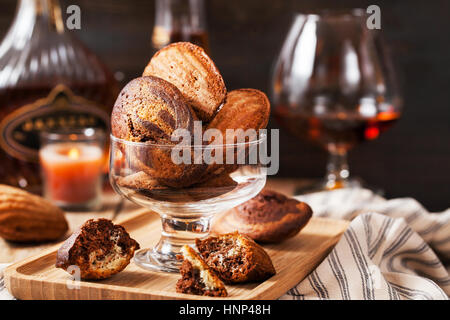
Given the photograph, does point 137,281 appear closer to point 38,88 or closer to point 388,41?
point 38,88

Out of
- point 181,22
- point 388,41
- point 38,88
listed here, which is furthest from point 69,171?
point 388,41

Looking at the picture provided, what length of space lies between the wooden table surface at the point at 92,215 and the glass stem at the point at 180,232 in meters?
0.27

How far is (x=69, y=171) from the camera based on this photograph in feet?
4.67

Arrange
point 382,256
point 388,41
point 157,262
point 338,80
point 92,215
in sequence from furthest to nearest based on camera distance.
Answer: point 388,41
point 338,80
point 92,215
point 382,256
point 157,262

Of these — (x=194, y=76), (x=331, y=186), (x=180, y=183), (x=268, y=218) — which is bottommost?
(x=331, y=186)

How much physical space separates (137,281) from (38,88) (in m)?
0.74

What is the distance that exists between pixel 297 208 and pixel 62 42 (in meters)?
0.74

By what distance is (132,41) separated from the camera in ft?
6.12

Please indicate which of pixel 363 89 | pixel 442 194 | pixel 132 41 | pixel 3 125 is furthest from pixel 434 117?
pixel 3 125

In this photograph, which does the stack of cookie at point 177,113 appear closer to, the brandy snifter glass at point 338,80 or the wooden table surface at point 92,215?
the wooden table surface at point 92,215

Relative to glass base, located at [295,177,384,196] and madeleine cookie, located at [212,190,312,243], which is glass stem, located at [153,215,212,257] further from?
glass base, located at [295,177,384,196]

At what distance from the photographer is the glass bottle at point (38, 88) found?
147 cm

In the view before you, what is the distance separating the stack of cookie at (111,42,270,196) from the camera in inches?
33.1

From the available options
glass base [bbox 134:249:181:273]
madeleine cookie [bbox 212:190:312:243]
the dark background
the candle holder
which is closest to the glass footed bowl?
glass base [bbox 134:249:181:273]
